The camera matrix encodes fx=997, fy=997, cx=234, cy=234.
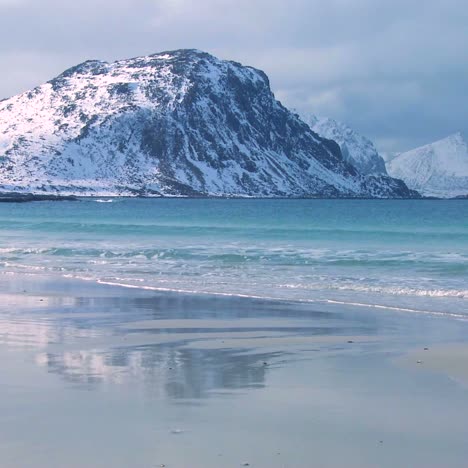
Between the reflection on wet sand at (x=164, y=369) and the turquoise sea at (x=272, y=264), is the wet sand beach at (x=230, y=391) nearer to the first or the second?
the reflection on wet sand at (x=164, y=369)

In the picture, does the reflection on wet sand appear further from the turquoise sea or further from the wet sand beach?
the turquoise sea

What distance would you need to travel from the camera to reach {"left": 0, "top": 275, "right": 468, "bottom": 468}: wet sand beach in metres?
11.3

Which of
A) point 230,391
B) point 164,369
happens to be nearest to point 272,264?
point 164,369

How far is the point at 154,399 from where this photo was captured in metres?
13.7

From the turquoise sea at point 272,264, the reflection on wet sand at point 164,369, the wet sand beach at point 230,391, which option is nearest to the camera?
the wet sand beach at point 230,391

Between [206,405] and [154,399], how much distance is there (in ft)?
2.56

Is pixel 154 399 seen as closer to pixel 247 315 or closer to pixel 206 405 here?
pixel 206 405

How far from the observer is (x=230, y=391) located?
47.3 ft

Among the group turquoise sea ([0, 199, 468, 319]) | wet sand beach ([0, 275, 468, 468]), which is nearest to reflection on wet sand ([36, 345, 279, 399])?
wet sand beach ([0, 275, 468, 468])

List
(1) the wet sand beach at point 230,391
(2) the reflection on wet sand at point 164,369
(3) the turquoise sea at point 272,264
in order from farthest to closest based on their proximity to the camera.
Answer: (3) the turquoise sea at point 272,264
(2) the reflection on wet sand at point 164,369
(1) the wet sand beach at point 230,391

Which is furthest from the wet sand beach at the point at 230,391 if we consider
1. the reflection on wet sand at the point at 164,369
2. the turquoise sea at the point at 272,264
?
the turquoise sea at the point at 272,264

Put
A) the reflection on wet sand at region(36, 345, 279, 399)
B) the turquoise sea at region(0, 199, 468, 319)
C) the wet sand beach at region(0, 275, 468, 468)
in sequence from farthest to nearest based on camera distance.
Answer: the turquoise sea at region(0, 199, 468, 319) < the reflection on wet sand at region(36, 345, 279, 399) < the wet sand beach at region(0, 275, 468, 468)

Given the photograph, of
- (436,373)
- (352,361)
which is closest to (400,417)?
(436,373)

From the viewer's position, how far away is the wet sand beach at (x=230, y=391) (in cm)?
1132
